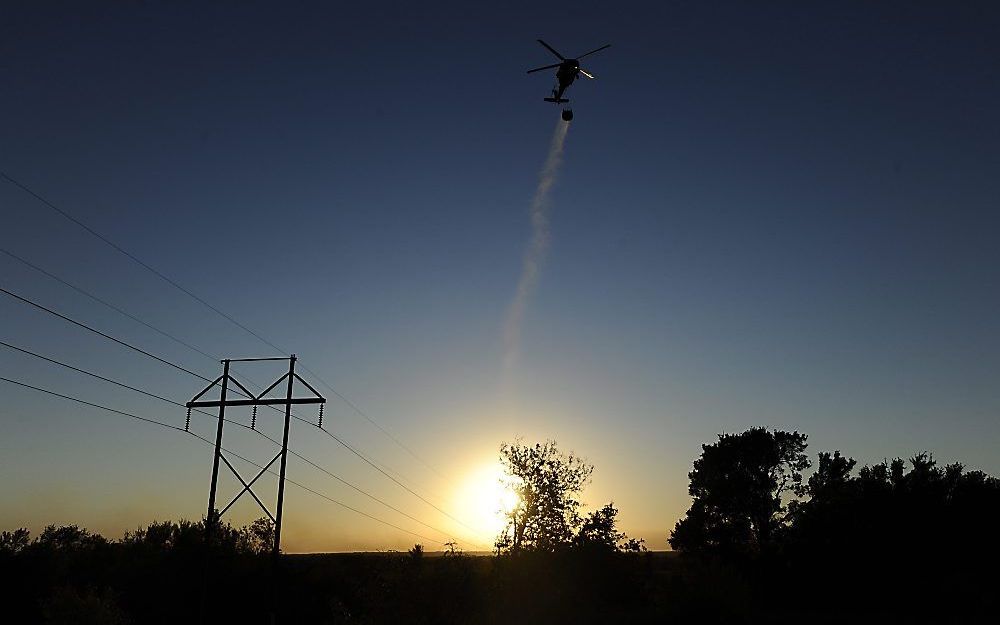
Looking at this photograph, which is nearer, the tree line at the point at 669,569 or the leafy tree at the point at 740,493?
the tree line at the point at 669,569

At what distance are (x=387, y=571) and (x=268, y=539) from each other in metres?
34.8

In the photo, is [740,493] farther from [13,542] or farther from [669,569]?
[13,542]

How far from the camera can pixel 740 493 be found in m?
89.6

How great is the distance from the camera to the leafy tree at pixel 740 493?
291 feet

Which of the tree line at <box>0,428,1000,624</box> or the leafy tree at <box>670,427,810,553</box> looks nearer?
the tree line at <box>0,428,1000,624</box>

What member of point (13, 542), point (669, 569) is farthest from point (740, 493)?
point (13, 542)

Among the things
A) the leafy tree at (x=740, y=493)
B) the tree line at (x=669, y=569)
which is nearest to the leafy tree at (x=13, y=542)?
the tree line at (x=669, y=569)

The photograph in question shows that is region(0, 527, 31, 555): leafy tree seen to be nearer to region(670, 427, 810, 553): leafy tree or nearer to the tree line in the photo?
the tree line

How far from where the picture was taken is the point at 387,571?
5681cm

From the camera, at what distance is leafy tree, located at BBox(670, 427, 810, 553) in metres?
88.6

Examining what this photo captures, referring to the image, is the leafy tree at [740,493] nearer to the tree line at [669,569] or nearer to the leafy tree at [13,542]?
the tree line at [669,569]

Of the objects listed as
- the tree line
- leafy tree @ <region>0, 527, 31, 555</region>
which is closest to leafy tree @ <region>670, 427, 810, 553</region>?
the tree line

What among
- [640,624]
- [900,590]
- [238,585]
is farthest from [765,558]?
[238,585]

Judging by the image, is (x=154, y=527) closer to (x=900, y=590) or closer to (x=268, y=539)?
(x=268, y=539)
